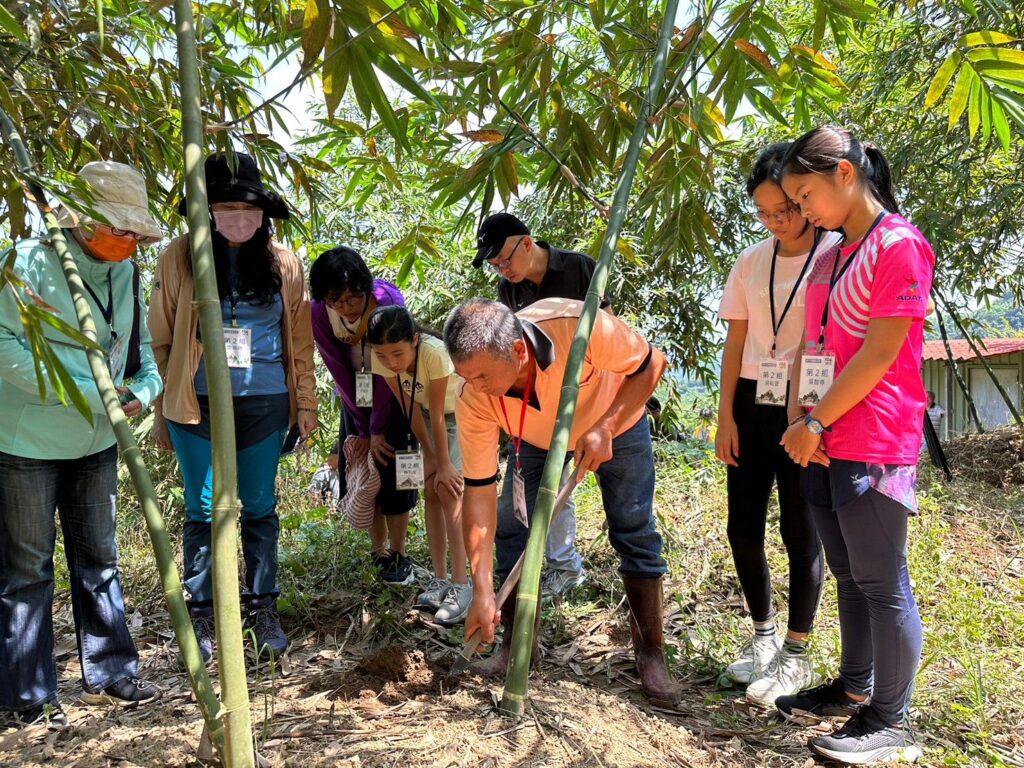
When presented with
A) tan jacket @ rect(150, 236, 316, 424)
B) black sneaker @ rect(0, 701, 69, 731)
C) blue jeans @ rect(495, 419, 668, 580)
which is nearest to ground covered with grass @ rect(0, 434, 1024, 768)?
black sneaker @ rect(0, 701, 69, 731)

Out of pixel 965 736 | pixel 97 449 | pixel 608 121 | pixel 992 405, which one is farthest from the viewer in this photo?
pixel 992 405

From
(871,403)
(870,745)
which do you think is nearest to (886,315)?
(871,403)

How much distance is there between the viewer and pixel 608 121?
2.46 meters

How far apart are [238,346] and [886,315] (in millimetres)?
1781

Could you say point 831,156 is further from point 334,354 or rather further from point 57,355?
point 57,355

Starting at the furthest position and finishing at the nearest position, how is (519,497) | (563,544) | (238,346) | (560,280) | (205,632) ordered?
(563,544)
(560,280)
(205,632)
(238,346)
(519,497)

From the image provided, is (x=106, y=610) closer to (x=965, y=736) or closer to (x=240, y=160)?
(x=240, y=160)

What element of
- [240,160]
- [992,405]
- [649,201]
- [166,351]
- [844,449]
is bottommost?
[992,405]

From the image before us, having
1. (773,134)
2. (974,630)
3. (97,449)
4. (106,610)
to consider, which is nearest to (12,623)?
(106,610)

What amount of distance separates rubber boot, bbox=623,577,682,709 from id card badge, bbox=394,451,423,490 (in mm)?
901

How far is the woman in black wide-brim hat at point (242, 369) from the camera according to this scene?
8.06ft

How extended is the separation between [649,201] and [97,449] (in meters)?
1.76

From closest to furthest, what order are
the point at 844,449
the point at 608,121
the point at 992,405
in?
the point at 844,449, the point at 608,121, the point at 992,405

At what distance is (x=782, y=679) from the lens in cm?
238
